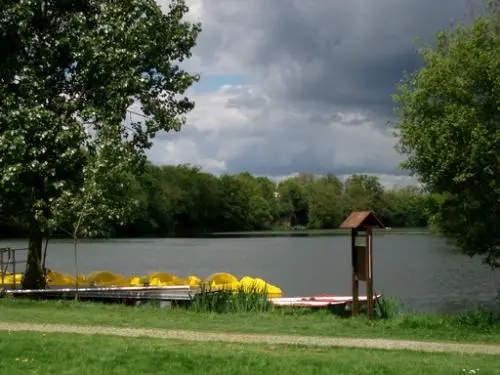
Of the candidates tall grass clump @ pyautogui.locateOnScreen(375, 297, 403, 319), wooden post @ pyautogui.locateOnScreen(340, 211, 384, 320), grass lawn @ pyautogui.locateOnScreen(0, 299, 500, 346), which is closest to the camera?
grass lawn @ pyautogui.locateOnScreen(0, 299, 500, 346)

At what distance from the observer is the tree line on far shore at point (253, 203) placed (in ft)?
429

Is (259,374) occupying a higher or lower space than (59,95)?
lower

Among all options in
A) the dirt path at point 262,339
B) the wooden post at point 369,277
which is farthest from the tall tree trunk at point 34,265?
the wooden post at point 369,277

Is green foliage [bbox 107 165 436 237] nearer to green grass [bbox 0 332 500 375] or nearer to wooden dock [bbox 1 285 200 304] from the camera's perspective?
wooden dock [bbox 1 285 200 304]

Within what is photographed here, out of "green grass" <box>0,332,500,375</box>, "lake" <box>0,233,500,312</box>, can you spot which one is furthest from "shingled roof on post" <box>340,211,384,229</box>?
"lake" <box>0,233,500,312</box>

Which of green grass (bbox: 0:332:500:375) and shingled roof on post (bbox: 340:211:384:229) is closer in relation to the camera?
green grass (bbox: 0:332:500:375)

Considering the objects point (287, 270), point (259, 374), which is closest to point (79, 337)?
point (259, 374)

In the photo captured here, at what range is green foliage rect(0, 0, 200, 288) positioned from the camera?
67.8 ft

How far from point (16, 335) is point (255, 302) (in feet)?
31.5

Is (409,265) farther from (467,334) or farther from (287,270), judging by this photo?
(467,334)

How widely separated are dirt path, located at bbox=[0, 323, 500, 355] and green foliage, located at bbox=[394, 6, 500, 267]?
624cm

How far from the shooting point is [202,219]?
154625 mm

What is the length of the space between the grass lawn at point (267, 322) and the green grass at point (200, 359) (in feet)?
9.38

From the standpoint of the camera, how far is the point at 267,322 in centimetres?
1652
